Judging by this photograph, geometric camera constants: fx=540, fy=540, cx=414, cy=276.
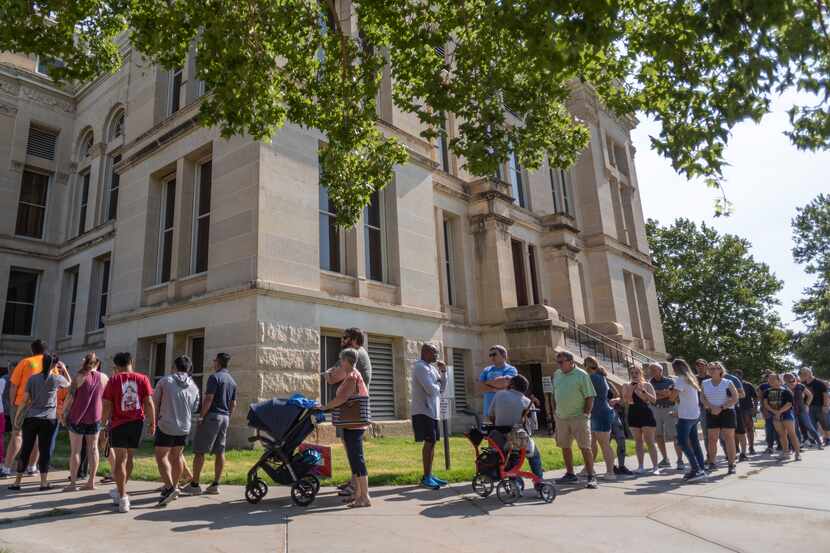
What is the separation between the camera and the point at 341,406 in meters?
6.33

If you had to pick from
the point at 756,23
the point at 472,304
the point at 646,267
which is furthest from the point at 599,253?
the point at 756,23

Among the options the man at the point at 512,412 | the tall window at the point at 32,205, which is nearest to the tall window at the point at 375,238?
the man at the point at 512,412

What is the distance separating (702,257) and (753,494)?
1712 inches

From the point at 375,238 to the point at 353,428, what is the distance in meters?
10.4

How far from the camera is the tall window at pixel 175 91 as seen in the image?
17031 mm

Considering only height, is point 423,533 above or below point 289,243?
below

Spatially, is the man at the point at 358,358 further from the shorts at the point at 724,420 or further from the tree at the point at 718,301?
the tree at the point at 718,301

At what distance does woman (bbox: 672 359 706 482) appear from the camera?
27.0ft

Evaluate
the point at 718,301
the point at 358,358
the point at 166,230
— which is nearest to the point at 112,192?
the point at 166,230

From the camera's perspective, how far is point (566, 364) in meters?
7.82

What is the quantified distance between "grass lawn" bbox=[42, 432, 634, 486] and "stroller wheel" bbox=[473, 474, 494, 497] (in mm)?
1127

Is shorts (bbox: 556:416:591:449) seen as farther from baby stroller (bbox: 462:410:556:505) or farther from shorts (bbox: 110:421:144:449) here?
shorts (bbox: 110:421:144:449)

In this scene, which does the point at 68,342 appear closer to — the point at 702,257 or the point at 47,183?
the point at 47,183

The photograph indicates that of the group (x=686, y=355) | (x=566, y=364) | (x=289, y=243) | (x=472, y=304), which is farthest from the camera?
(x=686, y=355)
